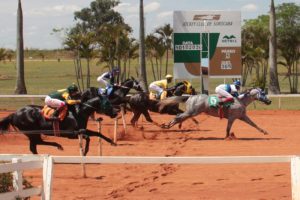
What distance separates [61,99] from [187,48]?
635 inches

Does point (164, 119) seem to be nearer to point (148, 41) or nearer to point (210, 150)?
point (210, 150)

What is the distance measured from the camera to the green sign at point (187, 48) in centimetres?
2991

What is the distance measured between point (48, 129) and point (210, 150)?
416cm

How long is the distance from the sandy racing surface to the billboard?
936 centimetres

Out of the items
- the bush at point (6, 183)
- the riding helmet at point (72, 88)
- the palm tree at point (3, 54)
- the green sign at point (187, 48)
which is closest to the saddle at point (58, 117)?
the riding helmet at point (72, 88)

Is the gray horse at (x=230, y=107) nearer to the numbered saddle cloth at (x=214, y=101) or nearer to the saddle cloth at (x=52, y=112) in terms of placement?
the numbered saddle cloth at (x=214, y=101)

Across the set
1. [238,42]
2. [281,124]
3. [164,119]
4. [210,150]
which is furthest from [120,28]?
[210,150]

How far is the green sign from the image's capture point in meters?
29.9

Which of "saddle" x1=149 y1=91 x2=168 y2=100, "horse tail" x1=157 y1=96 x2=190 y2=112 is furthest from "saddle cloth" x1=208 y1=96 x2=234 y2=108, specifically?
"saddle" x1=149 y1=91 x2=168 y2=100

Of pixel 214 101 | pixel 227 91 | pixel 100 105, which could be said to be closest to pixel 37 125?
pixel 100 105

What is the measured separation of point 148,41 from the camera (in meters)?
41.6

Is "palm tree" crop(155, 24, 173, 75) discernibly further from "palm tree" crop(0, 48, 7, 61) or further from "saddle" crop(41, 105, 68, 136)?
"saddle" crop(41, 105, 68, 136)

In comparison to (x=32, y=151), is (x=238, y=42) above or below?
above

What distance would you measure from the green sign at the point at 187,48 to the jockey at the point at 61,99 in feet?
51.1
